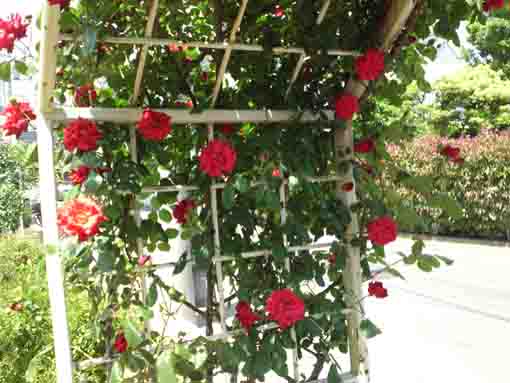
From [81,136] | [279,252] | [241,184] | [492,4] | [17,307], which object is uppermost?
[492,4]

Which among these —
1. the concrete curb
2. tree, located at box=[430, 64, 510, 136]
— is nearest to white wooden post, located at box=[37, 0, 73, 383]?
the concrete curb

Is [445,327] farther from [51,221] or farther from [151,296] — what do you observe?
[51,221]

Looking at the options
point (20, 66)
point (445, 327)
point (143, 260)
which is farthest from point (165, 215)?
point (445, 327)

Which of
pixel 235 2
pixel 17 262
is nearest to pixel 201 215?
pixel 235 2

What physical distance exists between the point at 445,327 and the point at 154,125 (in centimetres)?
359

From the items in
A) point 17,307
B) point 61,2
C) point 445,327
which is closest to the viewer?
point 61,2

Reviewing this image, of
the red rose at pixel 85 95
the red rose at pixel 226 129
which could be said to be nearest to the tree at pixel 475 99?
the red rose at pixel 226 129

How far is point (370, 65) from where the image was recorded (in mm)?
1517

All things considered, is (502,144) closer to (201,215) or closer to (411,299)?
(411,299)

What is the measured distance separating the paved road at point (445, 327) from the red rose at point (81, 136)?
247cm

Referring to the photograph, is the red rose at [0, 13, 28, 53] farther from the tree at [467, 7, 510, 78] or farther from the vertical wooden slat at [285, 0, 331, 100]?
the tree at [467, 7, 510, 78]

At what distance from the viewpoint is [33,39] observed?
146 centimetres

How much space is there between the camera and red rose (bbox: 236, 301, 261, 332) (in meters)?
1.52

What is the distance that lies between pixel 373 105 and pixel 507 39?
1162cm
